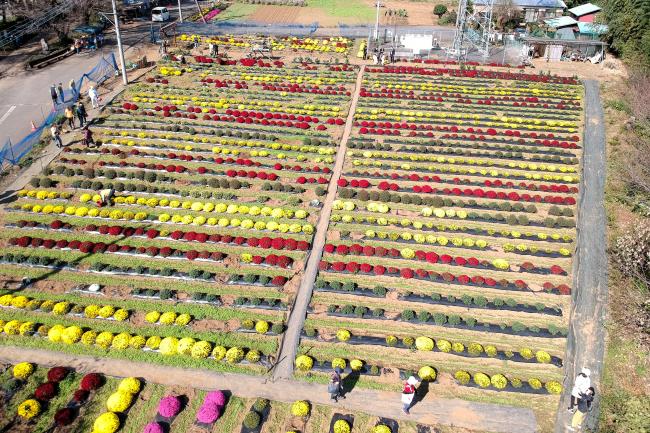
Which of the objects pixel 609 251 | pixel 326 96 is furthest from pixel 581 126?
pixel 326 96

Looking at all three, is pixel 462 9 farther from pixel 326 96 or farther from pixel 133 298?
pixel 133 298

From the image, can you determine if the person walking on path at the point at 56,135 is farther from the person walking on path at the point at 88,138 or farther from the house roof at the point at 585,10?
the house roof at the point at 585,10

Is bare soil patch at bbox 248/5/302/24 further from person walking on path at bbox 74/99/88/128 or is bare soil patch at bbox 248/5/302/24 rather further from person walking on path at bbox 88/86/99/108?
person walking on path at bbox 74/99/88/128

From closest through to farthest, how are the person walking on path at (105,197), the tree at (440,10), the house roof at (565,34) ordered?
1. the person walking on path at (105,197)
2. the house roof at (565,34)
3. the tree at (440,10)

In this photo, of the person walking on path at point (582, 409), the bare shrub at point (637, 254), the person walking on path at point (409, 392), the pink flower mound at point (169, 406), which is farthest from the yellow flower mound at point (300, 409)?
the bare shrub at point (637, 254)

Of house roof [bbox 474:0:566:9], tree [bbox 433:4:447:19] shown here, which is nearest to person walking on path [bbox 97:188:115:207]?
house roof [bbox 474:0:566:9]

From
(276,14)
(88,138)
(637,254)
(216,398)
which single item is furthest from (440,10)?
(216,398)
